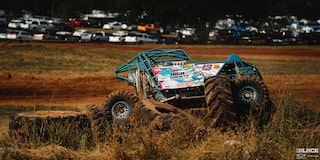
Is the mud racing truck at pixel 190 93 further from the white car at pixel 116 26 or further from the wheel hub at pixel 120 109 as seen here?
the white car at pixel 116 26

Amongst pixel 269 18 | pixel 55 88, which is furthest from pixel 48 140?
pixel 269 18

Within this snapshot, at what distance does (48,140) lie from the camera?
11.5 metres

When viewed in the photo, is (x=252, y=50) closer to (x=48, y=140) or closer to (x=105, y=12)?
(x=48, y=140)

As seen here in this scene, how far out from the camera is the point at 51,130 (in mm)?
11570

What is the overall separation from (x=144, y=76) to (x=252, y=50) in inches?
1124

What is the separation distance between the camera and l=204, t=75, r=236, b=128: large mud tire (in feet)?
41.8

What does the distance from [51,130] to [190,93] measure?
4.08 meters

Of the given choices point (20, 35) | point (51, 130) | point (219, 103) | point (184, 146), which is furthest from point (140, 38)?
point (184, 146)

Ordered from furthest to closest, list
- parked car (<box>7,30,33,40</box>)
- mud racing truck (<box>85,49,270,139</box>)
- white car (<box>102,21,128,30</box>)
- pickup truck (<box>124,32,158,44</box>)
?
white car (<box>102,21,128,30</box>)
pickup truck (<box>124,32,158,44</box>)
parked car (<box>7,30,33,40</box>)
mud racing truck (<box>85,49,270,139</box>)

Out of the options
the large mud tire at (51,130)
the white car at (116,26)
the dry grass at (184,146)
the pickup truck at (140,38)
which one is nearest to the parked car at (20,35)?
the pickup truck at (140,38)

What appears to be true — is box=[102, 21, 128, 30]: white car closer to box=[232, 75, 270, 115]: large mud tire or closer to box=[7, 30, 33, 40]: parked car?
box=[7, 30, 33, 40]: parked car
